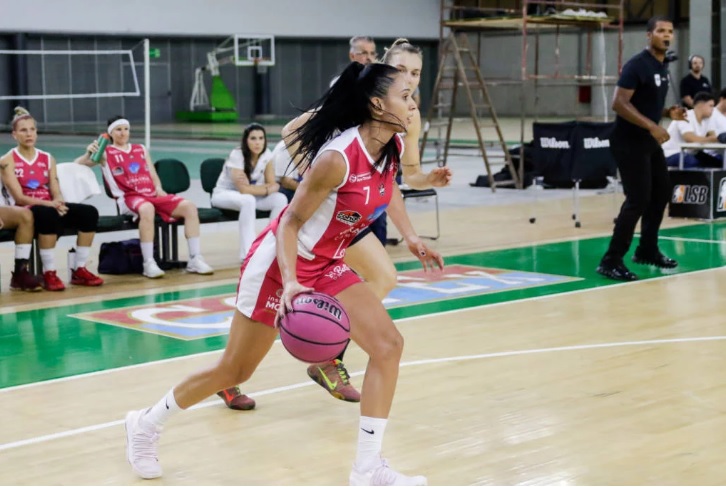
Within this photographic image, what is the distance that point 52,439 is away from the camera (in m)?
4.90

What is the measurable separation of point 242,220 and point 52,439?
15.6ft

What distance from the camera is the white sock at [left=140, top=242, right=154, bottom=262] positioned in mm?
9102

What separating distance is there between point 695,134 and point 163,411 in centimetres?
998

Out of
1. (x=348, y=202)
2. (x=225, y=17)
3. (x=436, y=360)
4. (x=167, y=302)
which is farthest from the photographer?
(x=225, y=17)

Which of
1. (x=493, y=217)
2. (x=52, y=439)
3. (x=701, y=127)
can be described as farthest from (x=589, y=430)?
(x=701, y=127)

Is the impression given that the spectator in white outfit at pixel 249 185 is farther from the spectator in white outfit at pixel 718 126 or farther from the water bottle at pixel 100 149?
the spectator in white outfit at pixel 718 126

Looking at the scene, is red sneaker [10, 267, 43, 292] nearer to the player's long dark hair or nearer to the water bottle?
the water bottle

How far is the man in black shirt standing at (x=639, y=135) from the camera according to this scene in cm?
872

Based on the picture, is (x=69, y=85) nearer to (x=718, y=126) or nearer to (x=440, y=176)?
(x=718, y=126)

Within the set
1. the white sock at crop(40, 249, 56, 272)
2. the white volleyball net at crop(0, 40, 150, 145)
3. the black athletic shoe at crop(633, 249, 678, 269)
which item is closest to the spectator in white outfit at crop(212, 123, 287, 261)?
the white sock at crop(40, 249, 56, 272)

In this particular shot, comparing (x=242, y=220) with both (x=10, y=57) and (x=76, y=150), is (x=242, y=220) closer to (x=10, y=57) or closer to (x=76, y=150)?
(x=76, y=150)

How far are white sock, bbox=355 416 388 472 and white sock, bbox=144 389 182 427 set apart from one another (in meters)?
0.75

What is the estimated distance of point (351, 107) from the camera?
4.27 m

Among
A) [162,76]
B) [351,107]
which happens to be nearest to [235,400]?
[351,107]
